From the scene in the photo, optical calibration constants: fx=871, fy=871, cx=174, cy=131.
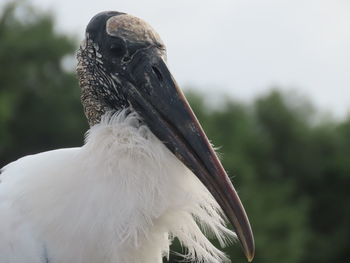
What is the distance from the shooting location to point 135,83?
432 cm

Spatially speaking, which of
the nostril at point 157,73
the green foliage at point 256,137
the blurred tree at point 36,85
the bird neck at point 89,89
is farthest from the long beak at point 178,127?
the blurred tree at point 36,85

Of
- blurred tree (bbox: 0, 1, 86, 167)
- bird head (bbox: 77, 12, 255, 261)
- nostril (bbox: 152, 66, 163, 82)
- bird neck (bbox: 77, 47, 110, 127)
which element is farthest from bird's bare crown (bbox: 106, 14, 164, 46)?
blurred tree (bbox: 0, 1, 86, 167)

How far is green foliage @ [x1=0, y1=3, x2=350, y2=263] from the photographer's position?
35969 mm

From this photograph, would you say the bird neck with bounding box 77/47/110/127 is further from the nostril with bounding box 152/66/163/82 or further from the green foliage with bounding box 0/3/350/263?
the green foliage with bounding box 0/3/350/263

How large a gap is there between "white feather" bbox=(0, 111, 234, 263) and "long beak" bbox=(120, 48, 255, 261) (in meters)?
0.08

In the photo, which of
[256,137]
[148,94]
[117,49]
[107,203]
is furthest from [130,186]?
[256,137]

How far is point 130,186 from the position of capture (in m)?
4.13

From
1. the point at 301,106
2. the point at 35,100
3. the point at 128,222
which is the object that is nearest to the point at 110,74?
the point at 128,222

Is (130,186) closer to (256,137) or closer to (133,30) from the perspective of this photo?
(133,30)

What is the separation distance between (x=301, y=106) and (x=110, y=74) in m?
41.8

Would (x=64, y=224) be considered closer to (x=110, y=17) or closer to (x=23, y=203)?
(x=23, y=203)

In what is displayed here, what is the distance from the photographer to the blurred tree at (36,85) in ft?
126

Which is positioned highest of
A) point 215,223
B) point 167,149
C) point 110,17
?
point 110,17

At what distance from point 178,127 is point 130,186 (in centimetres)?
37
